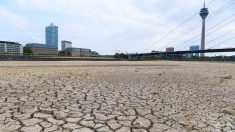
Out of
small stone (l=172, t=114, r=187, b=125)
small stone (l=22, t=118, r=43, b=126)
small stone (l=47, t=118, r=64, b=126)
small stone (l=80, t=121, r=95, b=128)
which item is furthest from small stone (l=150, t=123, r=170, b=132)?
small stone (l=22, t=118, r=43, b=126)

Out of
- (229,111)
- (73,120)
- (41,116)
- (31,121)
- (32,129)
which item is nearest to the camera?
(32,129)

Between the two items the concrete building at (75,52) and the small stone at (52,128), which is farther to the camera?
the concrete building at (75,52)

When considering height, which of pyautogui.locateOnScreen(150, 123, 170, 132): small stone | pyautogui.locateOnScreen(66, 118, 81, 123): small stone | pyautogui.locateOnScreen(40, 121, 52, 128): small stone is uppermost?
pyautogui.locateOnScreen(66, 118, 81, 123): small stone

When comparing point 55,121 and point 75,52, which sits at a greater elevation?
point 75,52

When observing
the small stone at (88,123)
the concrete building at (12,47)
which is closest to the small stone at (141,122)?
the small stone at (88,123)

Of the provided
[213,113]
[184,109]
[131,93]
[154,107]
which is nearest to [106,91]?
[131,93]

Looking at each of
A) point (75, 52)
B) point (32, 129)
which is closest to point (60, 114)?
point (32, 129)

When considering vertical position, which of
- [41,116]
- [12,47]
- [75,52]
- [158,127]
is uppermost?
[12,47]

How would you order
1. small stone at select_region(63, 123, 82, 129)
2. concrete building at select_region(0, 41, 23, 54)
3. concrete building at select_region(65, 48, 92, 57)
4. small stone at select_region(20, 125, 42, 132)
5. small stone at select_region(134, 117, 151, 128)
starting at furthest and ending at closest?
1. concrete building at select_region(65, 48, 92, 57)
2. concrete building at select_region(0, 41, 23, 54)
3. small stone at select_region(134, 117, 151, 128)
4. small stone at select_region(63, 123, 82, 129)
5. small stone at select_region(20, 125, 42, 132)

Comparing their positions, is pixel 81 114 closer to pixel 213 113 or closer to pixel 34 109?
pixel 34 109

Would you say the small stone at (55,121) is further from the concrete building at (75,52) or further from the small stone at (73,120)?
the concrete building at (75,52)

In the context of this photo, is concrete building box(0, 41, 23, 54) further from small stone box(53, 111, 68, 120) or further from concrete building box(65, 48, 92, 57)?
small stone box(53, 111, 68, 120)

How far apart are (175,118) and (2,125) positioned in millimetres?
3089

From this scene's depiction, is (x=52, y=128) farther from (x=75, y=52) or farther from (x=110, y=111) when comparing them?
(x=75, y=52)
